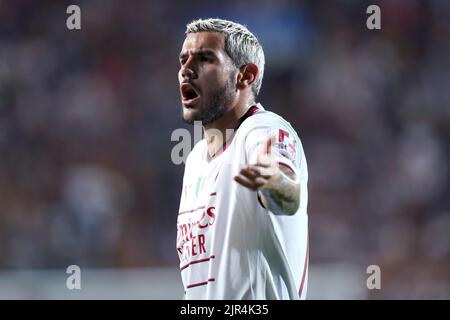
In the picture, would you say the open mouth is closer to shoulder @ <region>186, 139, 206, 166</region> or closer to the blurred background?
shoulder @ <region>186, 139, 206, 166</region>

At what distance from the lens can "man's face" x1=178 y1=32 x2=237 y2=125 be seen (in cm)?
390

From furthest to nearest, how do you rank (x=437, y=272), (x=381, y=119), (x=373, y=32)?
(x=373, y=32) → (x=381, y=119) → (x=437, y=272)

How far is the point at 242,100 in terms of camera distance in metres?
3.98

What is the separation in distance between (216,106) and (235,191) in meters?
0.60

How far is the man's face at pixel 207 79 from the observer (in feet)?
12.8

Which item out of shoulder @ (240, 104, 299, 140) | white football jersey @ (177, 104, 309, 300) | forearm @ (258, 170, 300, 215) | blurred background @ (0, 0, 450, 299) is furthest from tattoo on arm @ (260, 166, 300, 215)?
blurred background @ (0, 0, 450, 299)

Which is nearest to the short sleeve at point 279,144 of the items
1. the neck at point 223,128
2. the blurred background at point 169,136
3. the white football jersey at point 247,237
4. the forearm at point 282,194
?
the white football jersey at point 247,237

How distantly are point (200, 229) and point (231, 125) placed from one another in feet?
2.00

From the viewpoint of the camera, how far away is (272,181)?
115 inches

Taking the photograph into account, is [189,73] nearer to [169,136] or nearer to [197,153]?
[197,153]

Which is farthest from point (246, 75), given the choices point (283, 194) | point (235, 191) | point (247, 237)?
point (283, 194)

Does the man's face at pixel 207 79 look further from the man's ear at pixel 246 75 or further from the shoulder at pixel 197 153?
the shoulder at pixel 197 153
